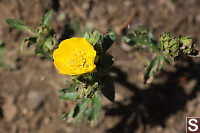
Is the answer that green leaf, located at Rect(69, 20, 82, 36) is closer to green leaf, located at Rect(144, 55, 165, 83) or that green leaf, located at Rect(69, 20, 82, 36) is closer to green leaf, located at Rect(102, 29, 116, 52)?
green leaf, located at Rect(102, 29, 116, 52)

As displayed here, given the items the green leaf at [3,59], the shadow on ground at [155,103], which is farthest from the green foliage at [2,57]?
the shadow on ground at [155,103]

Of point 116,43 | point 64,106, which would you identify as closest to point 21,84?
point 64,106

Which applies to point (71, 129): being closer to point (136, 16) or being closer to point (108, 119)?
point (108, 119)

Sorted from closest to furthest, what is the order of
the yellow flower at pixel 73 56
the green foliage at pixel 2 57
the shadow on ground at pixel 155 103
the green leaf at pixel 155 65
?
the yellow flower at pixel 73 56, the green leaf at pixel 155 65, the shadow on ground at pixel 155 103, the green foliage at pixel 2 57

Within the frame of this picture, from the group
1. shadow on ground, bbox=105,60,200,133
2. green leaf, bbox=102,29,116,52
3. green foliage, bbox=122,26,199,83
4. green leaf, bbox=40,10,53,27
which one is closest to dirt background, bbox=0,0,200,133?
shadow on ground, bbox=105,60,200,133

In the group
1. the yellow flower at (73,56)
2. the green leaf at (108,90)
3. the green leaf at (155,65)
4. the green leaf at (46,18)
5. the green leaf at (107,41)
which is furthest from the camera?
the green leaf at (46,18)

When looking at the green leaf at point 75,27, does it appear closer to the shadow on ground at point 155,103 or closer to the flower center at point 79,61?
the shadow on ground at point 155,103
